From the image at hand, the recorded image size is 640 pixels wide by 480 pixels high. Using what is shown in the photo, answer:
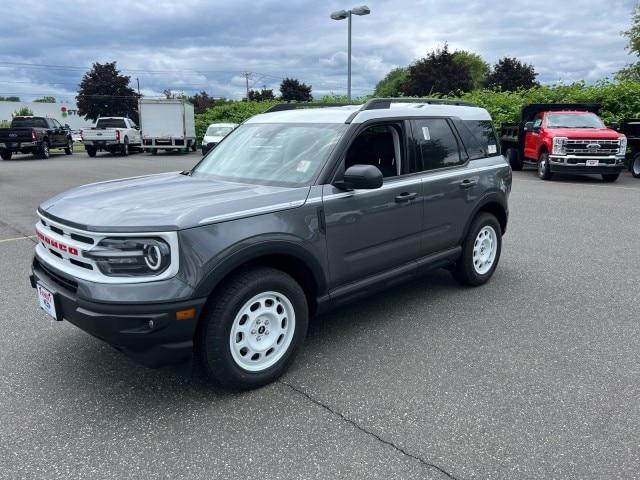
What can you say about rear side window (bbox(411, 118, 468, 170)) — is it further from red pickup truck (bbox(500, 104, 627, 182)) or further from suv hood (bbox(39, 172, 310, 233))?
red pickup truck (bbox(500, 104, 627, 182))

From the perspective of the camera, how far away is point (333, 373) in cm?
361

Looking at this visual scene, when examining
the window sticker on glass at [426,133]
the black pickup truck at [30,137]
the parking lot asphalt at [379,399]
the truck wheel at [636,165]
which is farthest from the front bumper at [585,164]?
the black pickup truck at [30,137]

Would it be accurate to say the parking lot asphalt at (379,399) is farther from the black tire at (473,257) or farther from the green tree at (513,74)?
the green tree at (513,74)

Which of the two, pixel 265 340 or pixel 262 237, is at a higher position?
pixel 262 237

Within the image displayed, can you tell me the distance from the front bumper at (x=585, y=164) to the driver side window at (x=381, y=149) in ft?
36.7

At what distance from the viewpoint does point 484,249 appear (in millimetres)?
5449

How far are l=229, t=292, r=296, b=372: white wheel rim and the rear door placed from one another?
160cm

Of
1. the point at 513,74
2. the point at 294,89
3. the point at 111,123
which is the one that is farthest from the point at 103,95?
the point at 513,74

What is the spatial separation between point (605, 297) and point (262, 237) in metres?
3.61

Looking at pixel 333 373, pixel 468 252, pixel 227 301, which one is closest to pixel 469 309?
pixel 468 252

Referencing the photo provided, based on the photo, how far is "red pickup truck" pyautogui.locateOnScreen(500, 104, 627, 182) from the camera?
1355 cm

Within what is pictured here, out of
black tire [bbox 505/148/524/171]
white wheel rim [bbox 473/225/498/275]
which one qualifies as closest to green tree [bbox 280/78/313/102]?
black tire [bbox 505/148/524/171]

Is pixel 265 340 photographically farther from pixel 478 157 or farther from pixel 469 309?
pixel 478 157

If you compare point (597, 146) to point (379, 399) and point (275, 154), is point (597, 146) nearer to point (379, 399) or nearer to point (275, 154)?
point (275, 154)
